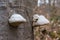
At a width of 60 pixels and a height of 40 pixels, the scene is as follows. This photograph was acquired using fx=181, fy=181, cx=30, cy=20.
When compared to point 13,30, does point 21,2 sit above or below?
above

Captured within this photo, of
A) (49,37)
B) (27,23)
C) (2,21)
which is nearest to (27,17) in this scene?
(27,23)

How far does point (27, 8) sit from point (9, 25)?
12 centimetres

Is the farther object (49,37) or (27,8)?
(49,37)

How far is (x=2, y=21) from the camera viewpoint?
83 centimetres

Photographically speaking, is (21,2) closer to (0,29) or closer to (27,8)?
(27,8)

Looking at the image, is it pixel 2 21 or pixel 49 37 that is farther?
pixel 49 37

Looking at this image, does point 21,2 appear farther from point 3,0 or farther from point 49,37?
point 49,37

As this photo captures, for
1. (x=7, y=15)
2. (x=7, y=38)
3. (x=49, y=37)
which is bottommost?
(x=49, y=37)

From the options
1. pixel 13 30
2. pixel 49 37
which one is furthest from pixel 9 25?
pixel 49 37

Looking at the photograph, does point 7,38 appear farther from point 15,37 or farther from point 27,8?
point 27,8

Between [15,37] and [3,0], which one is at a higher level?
[3,0]

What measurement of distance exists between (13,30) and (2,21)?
0.22 ft

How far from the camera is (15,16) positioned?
81 cm

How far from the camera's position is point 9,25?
850 millimetres
